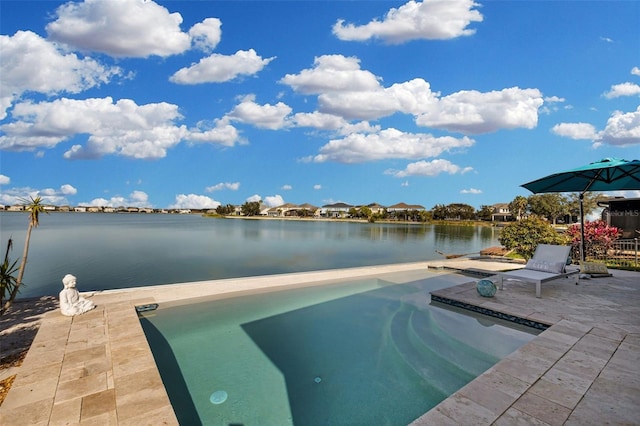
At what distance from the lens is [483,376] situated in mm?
2855

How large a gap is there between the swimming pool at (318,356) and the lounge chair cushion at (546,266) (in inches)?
86.6

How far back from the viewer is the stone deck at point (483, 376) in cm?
237

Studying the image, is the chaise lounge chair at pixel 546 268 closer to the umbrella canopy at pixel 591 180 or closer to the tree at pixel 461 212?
the umbrella canopy at pixel 591 180

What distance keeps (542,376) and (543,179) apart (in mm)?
5443

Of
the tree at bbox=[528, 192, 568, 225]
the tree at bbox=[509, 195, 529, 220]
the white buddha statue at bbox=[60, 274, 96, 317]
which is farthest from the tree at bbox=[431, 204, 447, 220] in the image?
the white buddha statue at bbox=[60, 274, 96, 317]

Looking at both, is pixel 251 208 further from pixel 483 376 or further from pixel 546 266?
pixel 483 376

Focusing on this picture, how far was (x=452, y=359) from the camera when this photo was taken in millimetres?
3949

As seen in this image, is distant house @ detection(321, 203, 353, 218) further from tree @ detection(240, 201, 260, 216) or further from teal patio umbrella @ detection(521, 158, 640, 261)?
teal patio umbrella @ detection(521, 158, 640, 261)

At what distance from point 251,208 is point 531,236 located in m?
90.6

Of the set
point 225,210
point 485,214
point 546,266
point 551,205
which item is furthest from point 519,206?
point 225,210

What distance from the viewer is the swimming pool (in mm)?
3156

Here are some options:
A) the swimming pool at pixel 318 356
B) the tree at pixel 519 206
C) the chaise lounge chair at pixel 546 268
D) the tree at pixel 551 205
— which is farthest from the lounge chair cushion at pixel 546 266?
the tree at pixel 519 206

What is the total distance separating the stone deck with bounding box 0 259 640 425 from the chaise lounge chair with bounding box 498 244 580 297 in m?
0.57

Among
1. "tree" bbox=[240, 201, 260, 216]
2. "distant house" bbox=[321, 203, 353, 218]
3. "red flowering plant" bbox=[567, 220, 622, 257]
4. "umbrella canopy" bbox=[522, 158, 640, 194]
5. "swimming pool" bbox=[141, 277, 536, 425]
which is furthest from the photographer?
"distant house" bbox=[321, 203, 353, 218]
